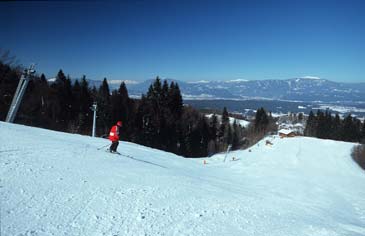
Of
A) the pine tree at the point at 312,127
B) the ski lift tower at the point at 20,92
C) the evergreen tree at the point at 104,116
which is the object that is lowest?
the pine tree at the point at 312,127

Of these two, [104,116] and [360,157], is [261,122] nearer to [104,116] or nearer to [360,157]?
[360,157]

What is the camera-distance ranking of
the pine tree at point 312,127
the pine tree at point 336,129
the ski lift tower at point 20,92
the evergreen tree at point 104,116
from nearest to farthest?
the ski lift tower at point 20,92
the evergreen tree at point 104,116
the pine tree at point 336,129
the pine tree at point 312,127

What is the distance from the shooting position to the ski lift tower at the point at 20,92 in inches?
975

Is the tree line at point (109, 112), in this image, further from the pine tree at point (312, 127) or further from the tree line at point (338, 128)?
the pine tree at point (312, 127)

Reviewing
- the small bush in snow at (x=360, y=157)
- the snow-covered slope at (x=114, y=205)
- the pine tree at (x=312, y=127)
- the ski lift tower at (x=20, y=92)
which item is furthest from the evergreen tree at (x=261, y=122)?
the snow-covered slope at (x=114, y=205)

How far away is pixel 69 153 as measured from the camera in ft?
38.0

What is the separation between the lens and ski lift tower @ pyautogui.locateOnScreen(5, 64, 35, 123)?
2477cm

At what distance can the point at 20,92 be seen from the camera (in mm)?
25406

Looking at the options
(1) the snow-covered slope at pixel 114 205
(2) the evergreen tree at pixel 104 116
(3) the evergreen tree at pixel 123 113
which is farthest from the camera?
(3) the evergreen tree at pixel 123 113

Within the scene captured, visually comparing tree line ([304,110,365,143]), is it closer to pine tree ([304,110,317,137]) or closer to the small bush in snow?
pine tree ([304,110,317,137])

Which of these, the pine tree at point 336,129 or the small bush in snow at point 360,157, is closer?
the small bush in snow at point 360,157

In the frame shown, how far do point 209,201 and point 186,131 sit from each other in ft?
186

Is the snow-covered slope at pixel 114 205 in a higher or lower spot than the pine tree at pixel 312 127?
higher

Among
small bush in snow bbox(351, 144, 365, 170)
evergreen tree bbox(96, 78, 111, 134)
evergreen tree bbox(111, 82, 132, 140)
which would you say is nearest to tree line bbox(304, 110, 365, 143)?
small bush in snow bbox(351, 144, 365, 170)
